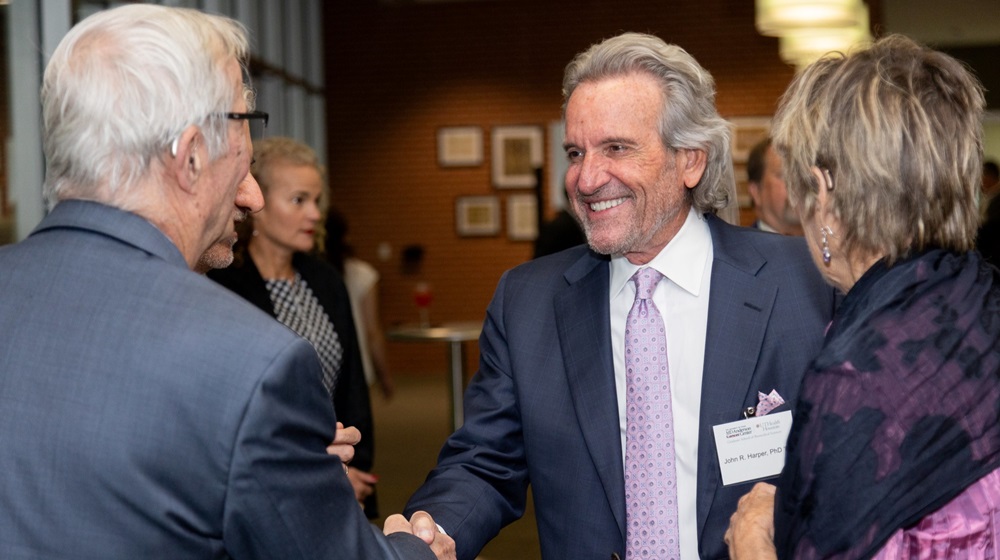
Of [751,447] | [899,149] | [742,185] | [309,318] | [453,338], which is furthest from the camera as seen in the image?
[742,185]

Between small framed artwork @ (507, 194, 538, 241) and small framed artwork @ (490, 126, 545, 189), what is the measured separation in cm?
15

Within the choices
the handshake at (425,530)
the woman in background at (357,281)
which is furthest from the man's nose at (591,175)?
the woman in background at (357,281)

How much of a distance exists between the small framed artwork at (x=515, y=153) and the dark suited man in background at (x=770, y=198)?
317 inches

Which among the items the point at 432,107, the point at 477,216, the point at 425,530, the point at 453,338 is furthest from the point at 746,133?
the point at 425,530

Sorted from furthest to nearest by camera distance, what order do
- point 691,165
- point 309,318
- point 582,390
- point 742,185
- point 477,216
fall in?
point 477,216
point 742,185
point 309,318
point 691,165
point 582,390

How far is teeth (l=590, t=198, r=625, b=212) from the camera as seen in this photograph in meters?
2.14

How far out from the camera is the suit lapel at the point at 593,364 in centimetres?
200

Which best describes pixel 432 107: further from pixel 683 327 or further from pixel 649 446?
pixel 649 446

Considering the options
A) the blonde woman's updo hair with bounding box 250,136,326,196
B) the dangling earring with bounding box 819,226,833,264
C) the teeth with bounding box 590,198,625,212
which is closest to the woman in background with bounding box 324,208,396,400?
the blonde woman's updo hair with bounding box 250,136,326,196

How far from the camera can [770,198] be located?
4211 mm

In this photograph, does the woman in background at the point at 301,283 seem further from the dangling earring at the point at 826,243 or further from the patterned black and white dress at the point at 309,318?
the dangling earring at the point at 826,243

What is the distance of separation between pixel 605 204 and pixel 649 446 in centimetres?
49

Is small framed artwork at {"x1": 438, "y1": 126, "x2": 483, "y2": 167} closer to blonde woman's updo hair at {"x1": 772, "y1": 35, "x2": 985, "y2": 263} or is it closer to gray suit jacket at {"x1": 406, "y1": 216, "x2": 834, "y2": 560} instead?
gray suit jacket at {"x1": 406, "y1": 216, "x2": 834, "y2": 560}

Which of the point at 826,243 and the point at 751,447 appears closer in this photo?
the point at 826,243
